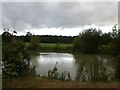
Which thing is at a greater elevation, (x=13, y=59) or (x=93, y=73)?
(x=13, y=59)

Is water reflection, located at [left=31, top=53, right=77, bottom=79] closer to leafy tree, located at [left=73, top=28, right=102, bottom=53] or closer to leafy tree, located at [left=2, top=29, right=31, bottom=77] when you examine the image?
leafy tree, located at [left=2, top=29, right=31, bottom=77]

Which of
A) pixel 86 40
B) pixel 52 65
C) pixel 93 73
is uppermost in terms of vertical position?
pixel 86 40

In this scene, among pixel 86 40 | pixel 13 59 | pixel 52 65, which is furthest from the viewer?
pixel 86 40

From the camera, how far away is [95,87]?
6781 mm

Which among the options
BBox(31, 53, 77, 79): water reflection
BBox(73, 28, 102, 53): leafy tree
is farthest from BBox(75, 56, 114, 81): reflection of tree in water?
BBox(73, 28, 102, 53): leafy tree

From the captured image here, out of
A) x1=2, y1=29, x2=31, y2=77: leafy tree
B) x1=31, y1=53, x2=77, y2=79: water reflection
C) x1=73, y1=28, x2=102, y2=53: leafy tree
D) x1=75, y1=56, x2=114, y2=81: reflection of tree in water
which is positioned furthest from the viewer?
x1=73, y1=28, x2=102, y2=53: leafy tree

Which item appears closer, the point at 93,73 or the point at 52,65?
the point at 93,73

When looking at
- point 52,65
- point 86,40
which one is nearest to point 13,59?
point 52,65

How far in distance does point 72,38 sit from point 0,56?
35.4 metres

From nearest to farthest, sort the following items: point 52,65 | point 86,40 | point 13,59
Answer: point 13,59 → point 52,65 → point 86,40

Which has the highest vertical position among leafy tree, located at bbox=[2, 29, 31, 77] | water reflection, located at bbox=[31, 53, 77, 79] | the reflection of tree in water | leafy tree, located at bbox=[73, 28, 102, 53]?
leafy tree, located at bbox=[73, 28, 102, 53]

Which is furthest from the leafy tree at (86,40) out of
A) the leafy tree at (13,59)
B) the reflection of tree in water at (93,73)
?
the leafy tree at (13,59)

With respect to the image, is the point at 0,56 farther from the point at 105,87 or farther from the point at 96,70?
the point at 96,70

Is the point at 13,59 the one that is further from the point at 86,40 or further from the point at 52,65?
the point at 86,40
